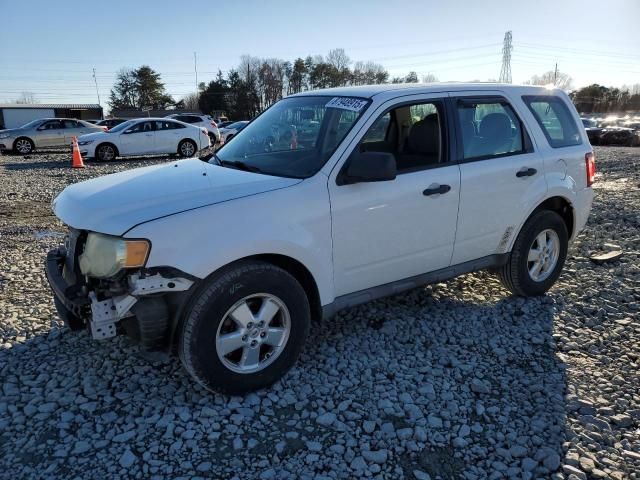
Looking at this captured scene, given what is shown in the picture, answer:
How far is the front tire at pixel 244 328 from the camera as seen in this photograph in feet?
9.43

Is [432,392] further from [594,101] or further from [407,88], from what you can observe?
[594,101]

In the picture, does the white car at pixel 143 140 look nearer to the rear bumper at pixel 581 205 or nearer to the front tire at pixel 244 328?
the rear bumper at pixel 581 205

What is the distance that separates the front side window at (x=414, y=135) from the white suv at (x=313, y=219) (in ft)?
0.04

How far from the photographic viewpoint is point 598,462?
2.65 m

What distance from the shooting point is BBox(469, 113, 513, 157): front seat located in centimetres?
404

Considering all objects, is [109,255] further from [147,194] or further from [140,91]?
[140,91]

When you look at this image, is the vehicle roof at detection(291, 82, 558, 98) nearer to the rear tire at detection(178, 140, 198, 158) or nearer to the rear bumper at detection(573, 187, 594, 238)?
the rear bumper at detection(573, 187, 594, 238)

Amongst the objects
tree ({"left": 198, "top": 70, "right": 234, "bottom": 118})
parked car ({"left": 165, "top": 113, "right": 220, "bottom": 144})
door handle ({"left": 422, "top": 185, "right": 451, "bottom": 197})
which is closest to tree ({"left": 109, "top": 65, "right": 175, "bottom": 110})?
tree ({"left": 198, "top": 70, "right": 234, "bottom": 118})

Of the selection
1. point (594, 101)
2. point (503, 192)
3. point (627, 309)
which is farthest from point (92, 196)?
point (594, 101)

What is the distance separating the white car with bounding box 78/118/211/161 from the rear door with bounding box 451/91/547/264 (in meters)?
15.5

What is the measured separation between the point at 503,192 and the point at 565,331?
1.24 metres

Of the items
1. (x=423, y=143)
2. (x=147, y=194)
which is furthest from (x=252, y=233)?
(x=423, y=143)

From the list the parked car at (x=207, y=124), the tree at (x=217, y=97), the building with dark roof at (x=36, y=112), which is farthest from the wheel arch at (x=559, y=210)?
the tree at (x=217, y=97)

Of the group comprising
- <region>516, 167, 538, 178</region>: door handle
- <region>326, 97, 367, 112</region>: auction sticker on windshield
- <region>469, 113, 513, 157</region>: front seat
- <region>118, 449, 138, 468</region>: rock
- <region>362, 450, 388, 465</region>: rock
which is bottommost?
<region>362, 450, 388, 465</region>: rock
